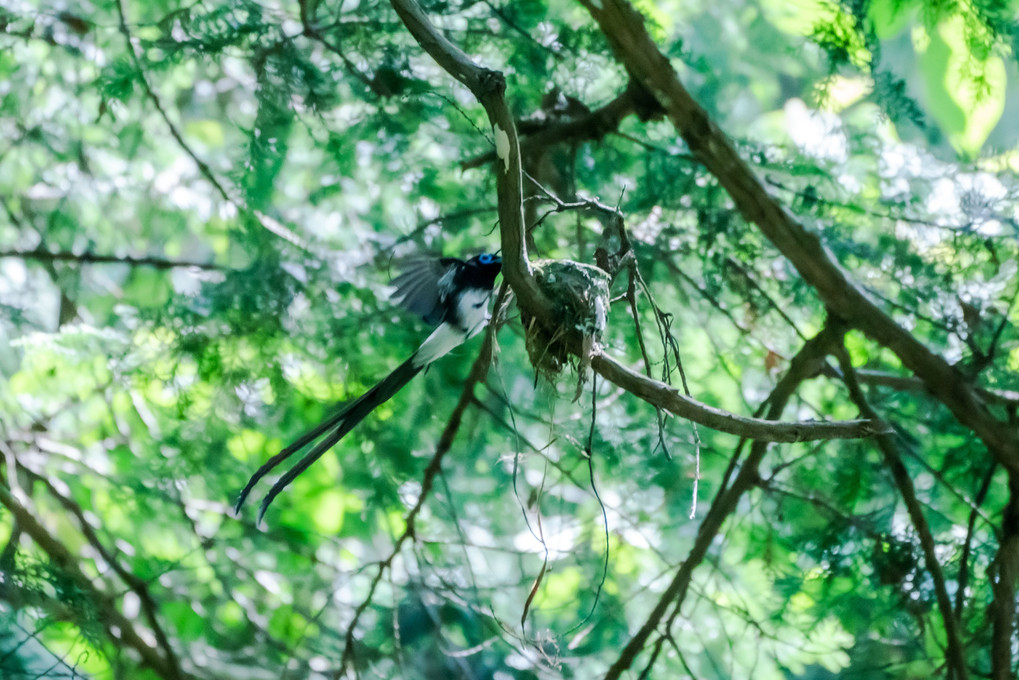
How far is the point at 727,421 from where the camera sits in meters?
1.67

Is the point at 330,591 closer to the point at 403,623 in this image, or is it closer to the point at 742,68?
the point at 403,623

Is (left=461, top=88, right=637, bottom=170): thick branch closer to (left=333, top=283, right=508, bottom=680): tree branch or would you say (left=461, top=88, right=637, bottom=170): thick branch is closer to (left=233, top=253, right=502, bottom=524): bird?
(left=233, top=253, right=502, bottom=524): bird

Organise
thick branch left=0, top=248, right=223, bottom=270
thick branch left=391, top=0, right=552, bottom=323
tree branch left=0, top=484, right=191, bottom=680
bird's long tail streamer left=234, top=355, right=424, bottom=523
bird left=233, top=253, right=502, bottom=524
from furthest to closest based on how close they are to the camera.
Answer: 1. thick branch left=0, top=248, right=223, bottom=270
2. tree branch left=0, top=484, right=191, bottom=680
3. bird left=233, top=253, right=502, bottom=524
4. bird's long tail streamer left=234, top=355, right=424, bottom=523
5. thick branch left=391, top=0, right=552, bottom=323

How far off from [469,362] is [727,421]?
1584mm

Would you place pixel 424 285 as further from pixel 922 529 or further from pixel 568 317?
pixel 922 529

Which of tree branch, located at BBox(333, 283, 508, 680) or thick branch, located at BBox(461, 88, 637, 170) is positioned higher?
thick branch, located at BBox(461, 88, 637, 170)

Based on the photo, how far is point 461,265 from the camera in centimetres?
240

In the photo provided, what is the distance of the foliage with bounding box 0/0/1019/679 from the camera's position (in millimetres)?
2674

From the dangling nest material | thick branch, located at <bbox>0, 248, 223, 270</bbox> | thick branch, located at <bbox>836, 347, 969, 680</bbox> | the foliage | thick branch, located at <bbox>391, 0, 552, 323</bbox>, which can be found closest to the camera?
thick branch, located at <bbox>391, 0, 552, 323</bbox>

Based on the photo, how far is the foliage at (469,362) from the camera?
8.77 feet

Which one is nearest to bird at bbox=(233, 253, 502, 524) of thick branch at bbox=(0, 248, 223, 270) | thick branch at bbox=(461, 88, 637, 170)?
thick branch at bbox=(461, 88, 637, 170)

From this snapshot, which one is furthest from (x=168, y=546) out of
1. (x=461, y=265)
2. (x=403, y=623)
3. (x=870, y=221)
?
(x=870, y=221)

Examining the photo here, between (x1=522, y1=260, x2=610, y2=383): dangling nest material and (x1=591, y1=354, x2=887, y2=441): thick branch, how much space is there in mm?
Result: 56

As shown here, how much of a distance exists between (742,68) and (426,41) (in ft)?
11.5
